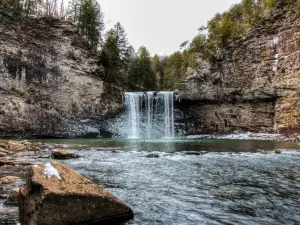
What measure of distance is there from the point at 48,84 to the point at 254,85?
30.3 m

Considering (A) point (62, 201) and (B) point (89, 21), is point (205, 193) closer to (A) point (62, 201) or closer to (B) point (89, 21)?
(A) point (62, 201)

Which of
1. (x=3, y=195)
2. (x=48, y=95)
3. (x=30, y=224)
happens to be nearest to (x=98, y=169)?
(x=3, y=195)

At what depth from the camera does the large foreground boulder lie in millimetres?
3889

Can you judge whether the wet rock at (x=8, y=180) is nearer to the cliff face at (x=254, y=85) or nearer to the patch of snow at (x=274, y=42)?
the cliff face at (x=254, y=85)

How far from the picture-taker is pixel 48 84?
122 feet

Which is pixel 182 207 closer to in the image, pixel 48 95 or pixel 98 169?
pixel 98 169

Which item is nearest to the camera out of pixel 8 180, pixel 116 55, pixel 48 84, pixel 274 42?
pixel 8 180

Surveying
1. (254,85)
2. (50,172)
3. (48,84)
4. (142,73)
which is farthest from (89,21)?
(50,172)

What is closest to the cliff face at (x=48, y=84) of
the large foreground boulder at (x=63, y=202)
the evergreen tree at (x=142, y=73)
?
the evergreen tree at (x=142, y=73)

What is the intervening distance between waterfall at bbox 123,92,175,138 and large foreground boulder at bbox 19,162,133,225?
122 feet

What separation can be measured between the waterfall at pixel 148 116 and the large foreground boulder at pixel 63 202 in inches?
1459

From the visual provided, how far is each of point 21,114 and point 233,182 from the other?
3197 cm

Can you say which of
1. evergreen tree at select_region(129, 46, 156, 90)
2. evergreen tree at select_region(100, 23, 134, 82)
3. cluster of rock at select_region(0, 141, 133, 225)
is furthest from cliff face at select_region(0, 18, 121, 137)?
cluster of rock at select_region(0, 141, 133, 225)

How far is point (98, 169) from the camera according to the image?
1025cm
